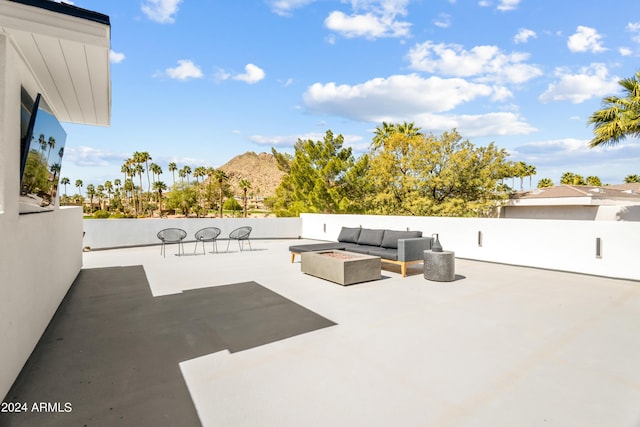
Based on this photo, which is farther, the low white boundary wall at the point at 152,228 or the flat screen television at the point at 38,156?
the low white boundary wall at the point at 152,228

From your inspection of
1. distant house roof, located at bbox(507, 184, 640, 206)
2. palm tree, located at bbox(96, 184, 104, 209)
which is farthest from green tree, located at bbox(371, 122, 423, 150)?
palm tree, located at bbox(96, 184, 104, 209)

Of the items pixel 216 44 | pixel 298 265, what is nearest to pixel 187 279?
pixel 298 265

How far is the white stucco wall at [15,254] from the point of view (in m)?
2.16

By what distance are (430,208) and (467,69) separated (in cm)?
938

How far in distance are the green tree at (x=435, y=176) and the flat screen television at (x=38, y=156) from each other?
1834cm

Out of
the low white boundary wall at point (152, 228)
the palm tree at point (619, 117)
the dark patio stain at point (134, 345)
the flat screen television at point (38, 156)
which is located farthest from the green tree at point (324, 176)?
the flat screen television at point (38, 156)

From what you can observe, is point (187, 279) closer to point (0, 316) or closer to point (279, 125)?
point (0, 316)

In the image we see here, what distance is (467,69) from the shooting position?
65.4 ft

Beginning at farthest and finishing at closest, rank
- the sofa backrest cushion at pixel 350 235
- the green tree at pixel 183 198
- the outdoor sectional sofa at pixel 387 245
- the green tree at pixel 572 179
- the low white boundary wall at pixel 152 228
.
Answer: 1. the green tree at pixel 183 198
2. the green tree at pixel 572 179
3. the low white boundary wall at pixel 152 228
4. the sofa backrest cushion at pixel 350 235
5. the outdoor sectional sofa at pixel 387 245

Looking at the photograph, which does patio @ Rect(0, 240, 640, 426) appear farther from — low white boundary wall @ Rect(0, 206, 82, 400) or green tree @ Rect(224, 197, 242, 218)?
green tree @ Rect(224, 197, 242, 218)

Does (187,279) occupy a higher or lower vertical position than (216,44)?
lower

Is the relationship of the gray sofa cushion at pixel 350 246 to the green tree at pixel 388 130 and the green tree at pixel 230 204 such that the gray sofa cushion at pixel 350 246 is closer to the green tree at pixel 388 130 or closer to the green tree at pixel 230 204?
the green tree at pixel 388 130

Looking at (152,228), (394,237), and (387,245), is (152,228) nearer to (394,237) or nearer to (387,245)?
(387,245)

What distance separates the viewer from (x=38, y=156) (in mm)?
3250
